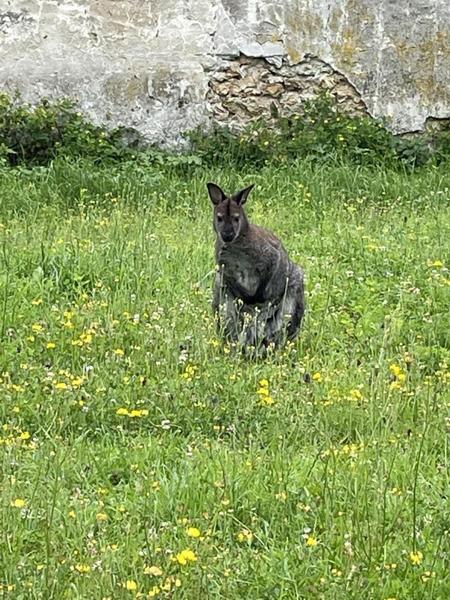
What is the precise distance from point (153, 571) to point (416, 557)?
0.91 meters


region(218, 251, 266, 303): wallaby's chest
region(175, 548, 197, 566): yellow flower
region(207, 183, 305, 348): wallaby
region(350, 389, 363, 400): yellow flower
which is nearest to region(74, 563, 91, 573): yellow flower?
region(175, 548, 197, 566): yellow flower

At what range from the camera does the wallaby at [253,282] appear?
691cm

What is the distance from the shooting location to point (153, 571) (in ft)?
12.2

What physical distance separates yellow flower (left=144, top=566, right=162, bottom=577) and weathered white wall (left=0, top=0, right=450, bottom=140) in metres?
9.58

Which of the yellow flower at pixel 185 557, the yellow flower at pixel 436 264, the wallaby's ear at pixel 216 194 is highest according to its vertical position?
the wallaby's ear at pixel 216 194

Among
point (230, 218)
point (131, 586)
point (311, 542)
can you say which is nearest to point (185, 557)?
point (131, 586)

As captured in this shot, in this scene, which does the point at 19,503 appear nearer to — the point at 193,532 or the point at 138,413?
the point at 193,532

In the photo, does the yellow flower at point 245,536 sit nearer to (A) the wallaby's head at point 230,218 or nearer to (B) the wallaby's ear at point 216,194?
(A) the wallaby's head at point 230,218

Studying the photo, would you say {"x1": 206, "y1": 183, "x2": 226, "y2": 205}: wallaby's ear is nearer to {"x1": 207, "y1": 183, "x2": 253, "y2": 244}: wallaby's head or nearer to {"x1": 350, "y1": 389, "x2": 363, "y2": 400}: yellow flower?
{"x1": 207, "y1": 183, "x2": 253, "y2": 244}: wallaby's head

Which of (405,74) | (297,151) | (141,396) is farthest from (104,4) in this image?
(141,396)

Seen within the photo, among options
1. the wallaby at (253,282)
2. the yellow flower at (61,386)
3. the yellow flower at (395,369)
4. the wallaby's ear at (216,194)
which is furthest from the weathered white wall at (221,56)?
the yellow flower at (61,386)

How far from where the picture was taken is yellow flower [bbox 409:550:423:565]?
3936 millimetres

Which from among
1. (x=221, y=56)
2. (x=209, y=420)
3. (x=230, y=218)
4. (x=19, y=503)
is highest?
(x=221, y=56)

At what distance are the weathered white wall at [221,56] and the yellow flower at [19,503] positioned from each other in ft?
29.8
